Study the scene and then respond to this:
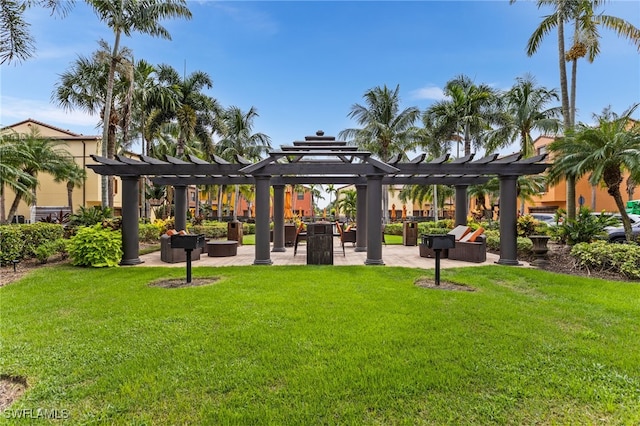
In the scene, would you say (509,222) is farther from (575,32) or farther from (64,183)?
(64,183)

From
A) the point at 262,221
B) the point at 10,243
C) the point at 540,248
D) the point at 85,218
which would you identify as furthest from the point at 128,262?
the point at 540,248

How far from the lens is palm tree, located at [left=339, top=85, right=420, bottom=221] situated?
23.7 metres

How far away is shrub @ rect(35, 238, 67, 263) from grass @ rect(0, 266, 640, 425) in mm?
3046

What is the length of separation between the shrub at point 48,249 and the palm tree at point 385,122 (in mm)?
19282

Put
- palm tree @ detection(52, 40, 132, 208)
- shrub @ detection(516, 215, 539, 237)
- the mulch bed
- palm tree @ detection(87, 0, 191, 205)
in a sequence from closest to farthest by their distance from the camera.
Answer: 1. the mulch bed
2. shrub @ detection(516, 215, 539, 237)
3. palm tree @ detection(87, 0, 191, 205)
4. palm tree @ detection(52, 40, 132, 208)

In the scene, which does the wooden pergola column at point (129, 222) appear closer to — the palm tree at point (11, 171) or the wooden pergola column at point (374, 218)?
the palm tree at point (11, 171)

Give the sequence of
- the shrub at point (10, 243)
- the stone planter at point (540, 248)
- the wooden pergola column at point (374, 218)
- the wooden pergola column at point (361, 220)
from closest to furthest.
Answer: the shrub at point (10, 243) → the wooden pergola column at point (374, 218) → the stone planter at point (540, 248) → the wooden pergola column at point (361, 220)

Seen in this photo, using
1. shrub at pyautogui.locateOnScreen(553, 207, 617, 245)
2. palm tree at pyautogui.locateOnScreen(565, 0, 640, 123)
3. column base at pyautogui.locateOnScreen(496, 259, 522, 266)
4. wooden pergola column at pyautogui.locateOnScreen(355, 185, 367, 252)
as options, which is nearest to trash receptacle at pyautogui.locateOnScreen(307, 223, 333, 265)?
wooden pergola column at pyautogui.locateOnScreen(355, 185, 367, 252)

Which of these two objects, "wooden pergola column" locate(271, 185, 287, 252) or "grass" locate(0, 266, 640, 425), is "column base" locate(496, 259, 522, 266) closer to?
"grass" locate(0, 266, 640, 425)

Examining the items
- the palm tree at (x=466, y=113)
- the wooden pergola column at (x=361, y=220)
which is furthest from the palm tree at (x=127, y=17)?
the palm tree at (x=466, y=113)

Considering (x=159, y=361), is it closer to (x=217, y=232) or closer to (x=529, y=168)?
(x=529, y=168)

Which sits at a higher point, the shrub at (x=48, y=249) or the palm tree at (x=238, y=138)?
the palm tree at (x=238, y=138)

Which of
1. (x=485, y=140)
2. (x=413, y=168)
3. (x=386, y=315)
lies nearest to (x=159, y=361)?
(x=386, y=315)

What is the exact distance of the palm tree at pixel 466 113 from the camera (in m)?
21.6
